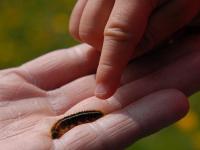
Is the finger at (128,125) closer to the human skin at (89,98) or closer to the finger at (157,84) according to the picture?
the human skin at (89,98)

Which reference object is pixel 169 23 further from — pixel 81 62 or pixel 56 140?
pixel 56 140

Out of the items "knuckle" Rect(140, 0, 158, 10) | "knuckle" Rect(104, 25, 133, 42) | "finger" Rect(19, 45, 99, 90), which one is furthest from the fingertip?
"finger" Rect(19, 45, 99, 90)

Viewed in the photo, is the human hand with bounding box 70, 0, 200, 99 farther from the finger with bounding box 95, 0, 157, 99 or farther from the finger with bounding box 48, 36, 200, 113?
the finger with bounding box 48, 36, 200, 113

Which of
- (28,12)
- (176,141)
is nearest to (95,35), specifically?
(176,141)

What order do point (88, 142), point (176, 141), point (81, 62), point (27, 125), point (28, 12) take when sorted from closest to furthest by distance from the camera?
point (88, 142) < point (27, 125) < point (81, 62) < point (176, 141) < point (28, 12)

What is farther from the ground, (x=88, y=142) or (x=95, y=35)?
(x=95, y=35)

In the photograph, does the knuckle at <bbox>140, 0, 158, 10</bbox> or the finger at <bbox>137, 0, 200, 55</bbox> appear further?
the finger at <bbox>137, 0, 200, 55</bbox>

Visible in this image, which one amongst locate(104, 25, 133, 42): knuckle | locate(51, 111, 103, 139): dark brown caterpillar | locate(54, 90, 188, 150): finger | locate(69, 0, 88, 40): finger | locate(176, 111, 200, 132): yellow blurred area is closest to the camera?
locate(54, 90, 188, 150): finger

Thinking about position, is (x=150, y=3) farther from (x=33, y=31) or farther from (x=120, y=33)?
(x=33, y=31)
